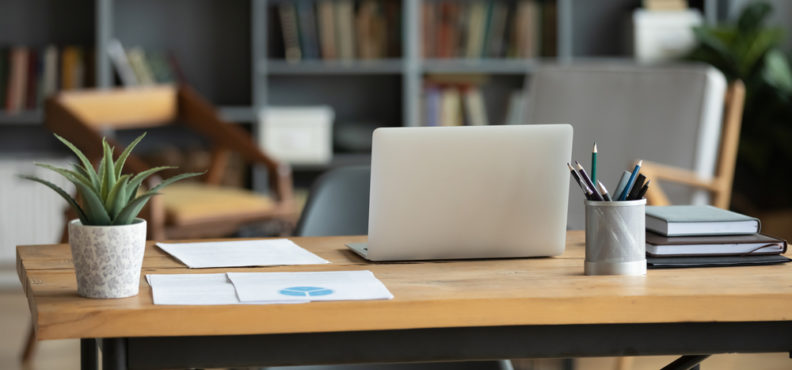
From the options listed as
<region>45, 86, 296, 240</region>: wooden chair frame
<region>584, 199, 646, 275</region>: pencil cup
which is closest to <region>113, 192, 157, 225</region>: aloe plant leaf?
<region>584, 199, 646, 275</region>: pencil cup

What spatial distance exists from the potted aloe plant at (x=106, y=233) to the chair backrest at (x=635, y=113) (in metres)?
1.86

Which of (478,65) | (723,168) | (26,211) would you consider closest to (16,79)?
(26,211)

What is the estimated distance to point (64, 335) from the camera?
103cm

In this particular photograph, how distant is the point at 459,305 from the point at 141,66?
3490 mm

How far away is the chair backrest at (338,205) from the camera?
1997mm

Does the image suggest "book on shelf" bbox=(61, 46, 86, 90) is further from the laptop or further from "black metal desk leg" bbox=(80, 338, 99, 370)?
the laptop

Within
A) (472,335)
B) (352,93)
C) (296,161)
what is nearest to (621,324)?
(472,335)

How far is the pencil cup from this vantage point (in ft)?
4.17

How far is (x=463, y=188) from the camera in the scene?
1.34 meters

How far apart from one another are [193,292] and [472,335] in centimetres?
31

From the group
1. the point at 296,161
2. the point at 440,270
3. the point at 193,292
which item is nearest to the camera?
the point at 193,292

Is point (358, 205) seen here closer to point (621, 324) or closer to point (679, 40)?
point (621, 324)

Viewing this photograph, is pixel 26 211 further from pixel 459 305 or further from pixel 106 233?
pixel 459 305

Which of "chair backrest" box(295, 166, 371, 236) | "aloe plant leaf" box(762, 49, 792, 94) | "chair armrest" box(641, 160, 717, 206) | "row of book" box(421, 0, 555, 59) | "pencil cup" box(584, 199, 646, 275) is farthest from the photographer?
"row of book" box(421, 0, 555, 59)
